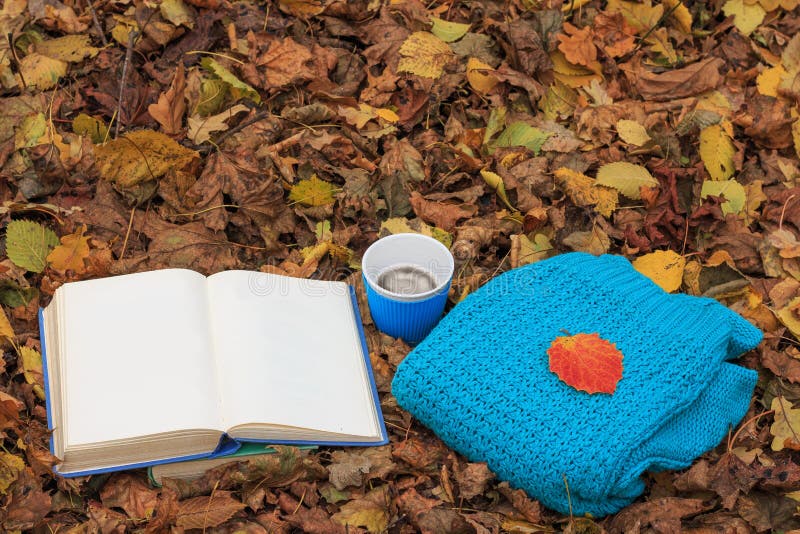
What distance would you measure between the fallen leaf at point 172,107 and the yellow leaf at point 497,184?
2.79 feet

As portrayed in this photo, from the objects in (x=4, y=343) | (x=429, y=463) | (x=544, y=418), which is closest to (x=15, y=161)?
(x=4, y=343)

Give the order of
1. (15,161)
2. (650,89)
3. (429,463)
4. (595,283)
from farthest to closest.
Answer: (650,89), (15,161), (595,283), (429,463)

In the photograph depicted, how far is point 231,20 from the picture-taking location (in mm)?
2441

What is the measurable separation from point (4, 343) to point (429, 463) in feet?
3.41

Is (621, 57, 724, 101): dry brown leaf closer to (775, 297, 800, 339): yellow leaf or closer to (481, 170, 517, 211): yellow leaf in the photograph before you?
(481, 170, 517, 211): yellow leaf

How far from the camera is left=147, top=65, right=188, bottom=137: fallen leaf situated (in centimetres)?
218

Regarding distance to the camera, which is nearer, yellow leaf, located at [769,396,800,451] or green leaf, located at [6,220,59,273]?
yellow leaf, located at [769,396,800,451]

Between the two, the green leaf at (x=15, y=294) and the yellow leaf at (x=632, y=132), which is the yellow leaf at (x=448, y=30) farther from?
the green leaf at (x=15, y=294)

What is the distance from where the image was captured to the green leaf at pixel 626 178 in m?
2.16

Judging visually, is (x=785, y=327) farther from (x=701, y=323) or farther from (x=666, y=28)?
(x=666, y=28)

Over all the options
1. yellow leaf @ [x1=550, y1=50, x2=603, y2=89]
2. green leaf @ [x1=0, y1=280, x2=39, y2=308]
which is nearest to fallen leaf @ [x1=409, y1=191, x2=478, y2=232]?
yellow leaf @ [x1=550, y1=50, x2=603, y2=89]

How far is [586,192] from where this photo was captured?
215cm

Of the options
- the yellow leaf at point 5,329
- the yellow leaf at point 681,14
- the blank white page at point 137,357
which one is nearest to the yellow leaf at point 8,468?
the blank white page at point 137,357

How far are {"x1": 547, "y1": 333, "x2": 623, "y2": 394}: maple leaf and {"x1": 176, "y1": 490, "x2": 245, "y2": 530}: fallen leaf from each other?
748 millimetres
